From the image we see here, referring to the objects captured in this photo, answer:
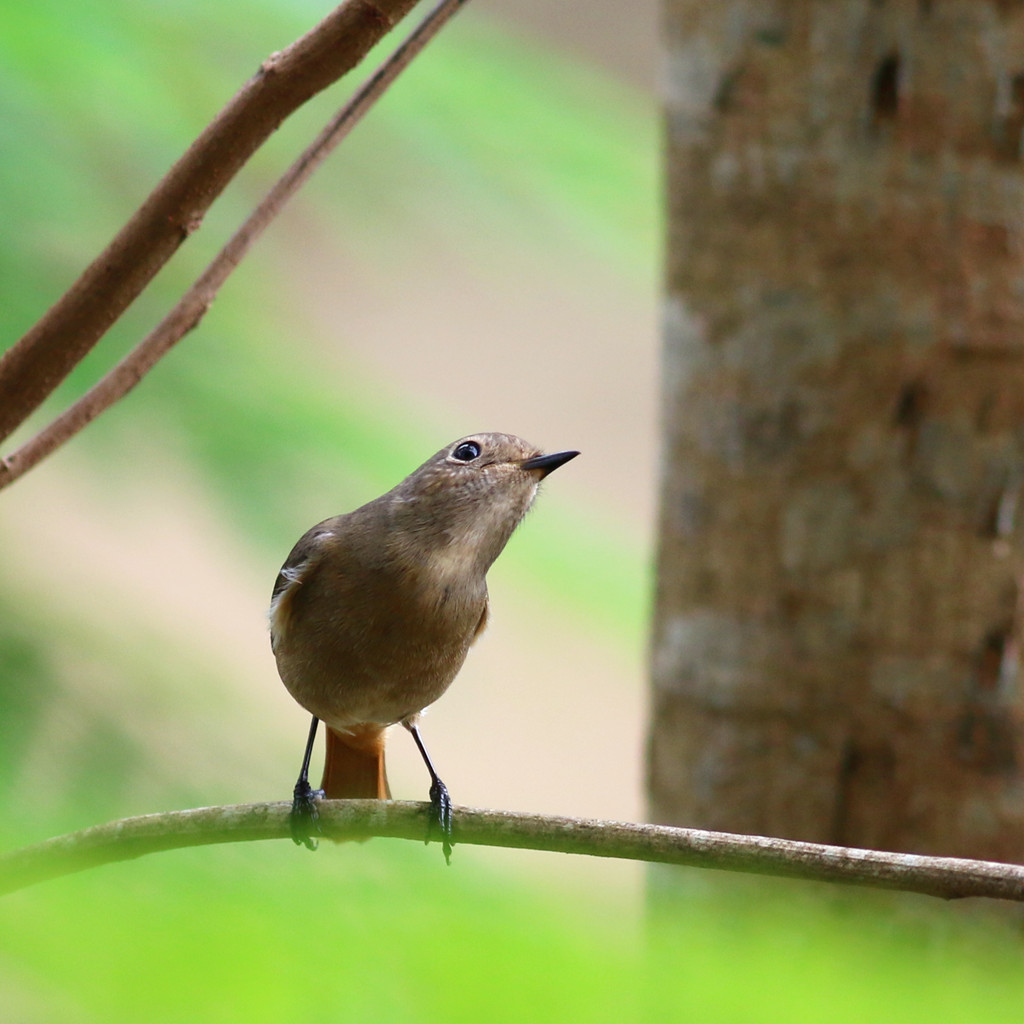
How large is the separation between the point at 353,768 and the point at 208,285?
1.12 metres

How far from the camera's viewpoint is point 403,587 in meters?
1.67

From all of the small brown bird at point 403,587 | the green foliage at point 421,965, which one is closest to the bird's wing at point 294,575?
the small brown bird at point 403,587

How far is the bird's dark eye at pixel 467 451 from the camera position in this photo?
5.45 feet

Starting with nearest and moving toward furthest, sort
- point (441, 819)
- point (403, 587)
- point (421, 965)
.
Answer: point (421, 965)
point (441, 819)
point (403, 587)

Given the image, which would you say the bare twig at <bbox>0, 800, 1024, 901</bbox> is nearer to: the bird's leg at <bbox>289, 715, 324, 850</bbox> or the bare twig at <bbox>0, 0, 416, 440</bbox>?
the bird's leg at <bbox>289, 715, 324, 850</bbox>

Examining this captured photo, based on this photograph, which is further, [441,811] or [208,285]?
[441,811]

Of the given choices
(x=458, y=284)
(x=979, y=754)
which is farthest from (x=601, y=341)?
(x=979, y=754)

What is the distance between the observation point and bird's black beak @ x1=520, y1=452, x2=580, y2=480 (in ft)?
4.80

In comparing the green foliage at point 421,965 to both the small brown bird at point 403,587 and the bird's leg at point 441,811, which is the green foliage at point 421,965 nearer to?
the bird's leg at point 441,811

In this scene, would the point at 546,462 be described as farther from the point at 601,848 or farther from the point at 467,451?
the point at 601,848

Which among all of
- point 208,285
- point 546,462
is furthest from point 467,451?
point 208,285

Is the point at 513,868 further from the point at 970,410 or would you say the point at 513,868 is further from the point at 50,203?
the point at 50,203

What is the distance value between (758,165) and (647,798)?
4.35ft

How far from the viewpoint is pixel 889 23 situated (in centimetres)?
240
